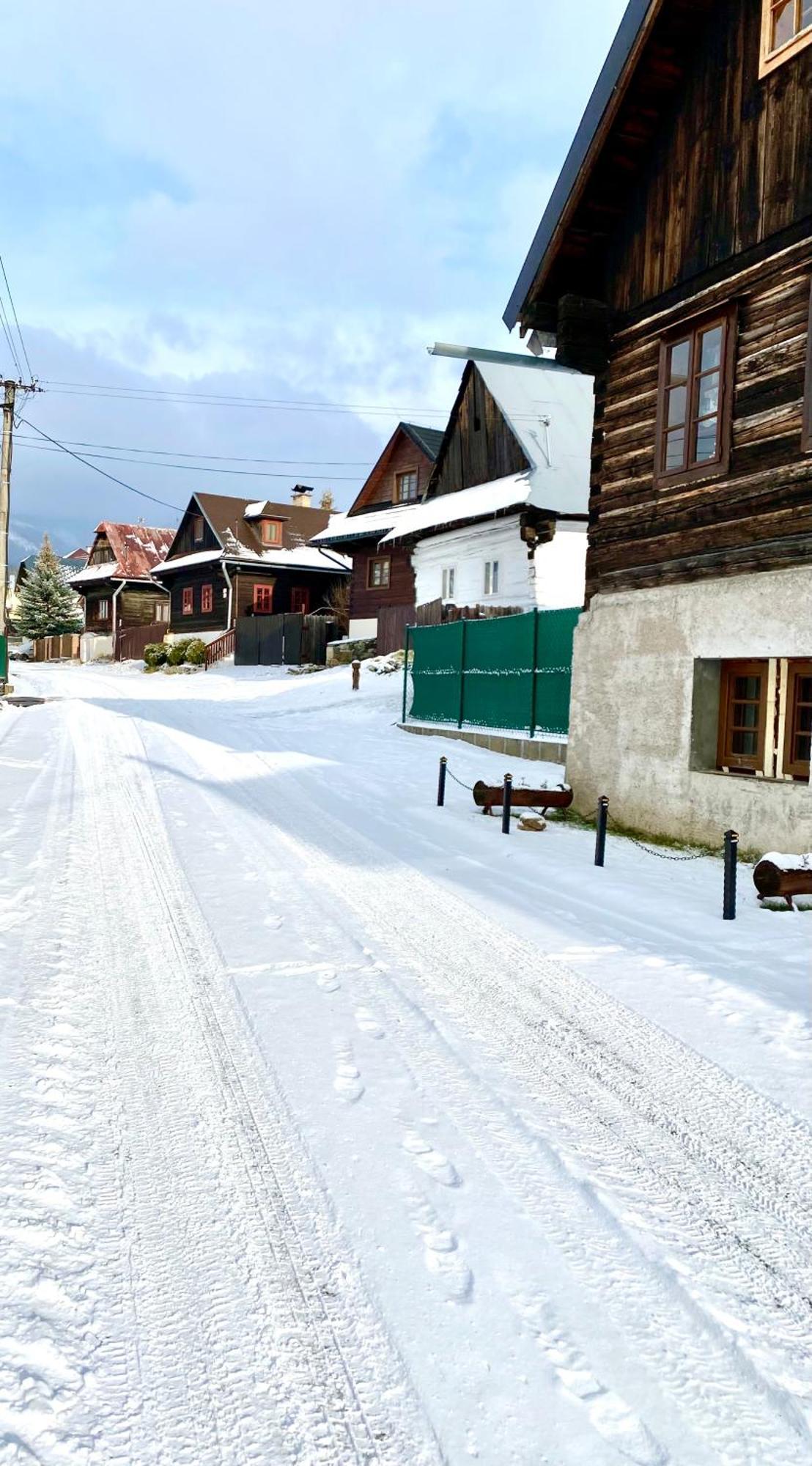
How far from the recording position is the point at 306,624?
38406mm

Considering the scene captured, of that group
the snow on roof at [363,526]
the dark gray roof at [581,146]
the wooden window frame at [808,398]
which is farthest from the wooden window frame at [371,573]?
the wooden window frame at [808,398]

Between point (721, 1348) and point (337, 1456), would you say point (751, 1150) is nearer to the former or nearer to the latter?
point (721, 1348)

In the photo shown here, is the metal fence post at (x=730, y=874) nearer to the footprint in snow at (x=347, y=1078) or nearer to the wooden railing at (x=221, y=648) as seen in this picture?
the footprint in snow at (x=347, y=1078)

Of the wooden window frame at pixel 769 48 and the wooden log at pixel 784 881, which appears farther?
the wooden window frame at pixel 769 48

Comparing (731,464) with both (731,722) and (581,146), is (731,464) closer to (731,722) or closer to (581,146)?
(731,722)

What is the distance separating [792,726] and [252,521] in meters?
39.3

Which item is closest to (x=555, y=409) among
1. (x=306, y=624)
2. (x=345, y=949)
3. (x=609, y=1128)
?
(x=306, y=624)

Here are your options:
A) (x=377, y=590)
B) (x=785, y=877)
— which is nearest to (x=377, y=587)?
(x=377, y=590)

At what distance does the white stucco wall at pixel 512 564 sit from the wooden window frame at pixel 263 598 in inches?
668

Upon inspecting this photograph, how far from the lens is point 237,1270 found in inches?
122

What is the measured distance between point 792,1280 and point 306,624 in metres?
36.1

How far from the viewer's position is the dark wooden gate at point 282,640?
3838cm

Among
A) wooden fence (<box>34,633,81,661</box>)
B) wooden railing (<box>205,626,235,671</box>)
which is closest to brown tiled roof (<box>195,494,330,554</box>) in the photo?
wooden railing (<box>205,626,235,671</box>)

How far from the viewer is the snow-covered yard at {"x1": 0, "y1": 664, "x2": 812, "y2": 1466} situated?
8.49ft
